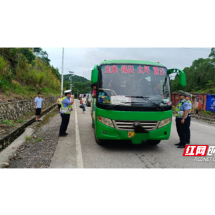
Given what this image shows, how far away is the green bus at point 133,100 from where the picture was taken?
5.31 m

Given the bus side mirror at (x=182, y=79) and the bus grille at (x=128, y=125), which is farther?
the bus side mirror at (x=182, y=79)

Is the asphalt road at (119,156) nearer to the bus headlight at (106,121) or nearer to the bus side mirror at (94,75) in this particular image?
the bus headlight at (106,121)

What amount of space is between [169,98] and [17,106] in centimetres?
811

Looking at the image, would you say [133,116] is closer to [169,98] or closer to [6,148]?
[169,98]

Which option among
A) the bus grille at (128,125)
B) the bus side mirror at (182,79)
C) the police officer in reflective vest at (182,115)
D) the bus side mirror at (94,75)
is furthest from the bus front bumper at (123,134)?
the bus side mirror at (182,79)

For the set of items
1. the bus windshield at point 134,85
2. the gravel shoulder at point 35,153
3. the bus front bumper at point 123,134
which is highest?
the bus windshield at point 134,85

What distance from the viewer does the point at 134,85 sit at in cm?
564

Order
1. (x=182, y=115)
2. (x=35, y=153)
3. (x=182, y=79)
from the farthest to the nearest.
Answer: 1. (x=182, y=115)
2. (x=182, y=79)
3. (x=35, y=153)

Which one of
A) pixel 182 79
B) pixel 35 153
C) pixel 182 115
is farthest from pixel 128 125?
pixel 35 153

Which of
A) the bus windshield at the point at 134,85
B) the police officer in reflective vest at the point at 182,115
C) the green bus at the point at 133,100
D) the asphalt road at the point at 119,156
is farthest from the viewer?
the police officer in reflective vest at the point at 182,115

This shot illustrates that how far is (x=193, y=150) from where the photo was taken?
5625 mm

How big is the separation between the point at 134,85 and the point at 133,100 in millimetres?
501

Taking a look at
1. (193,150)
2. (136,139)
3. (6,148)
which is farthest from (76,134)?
(193,150)

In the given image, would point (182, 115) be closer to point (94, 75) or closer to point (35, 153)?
point (94, 75)
